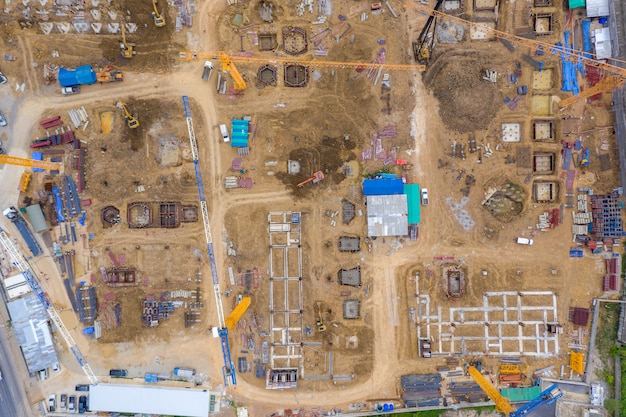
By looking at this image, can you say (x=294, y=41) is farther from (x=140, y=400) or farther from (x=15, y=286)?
(x=140, y=400)

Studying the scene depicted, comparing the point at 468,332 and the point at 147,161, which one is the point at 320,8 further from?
the point at 468,332

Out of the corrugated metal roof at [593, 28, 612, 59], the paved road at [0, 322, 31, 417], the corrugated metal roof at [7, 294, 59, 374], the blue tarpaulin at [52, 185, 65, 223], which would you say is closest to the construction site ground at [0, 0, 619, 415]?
the corrugated metal roof at [7, 294, 59, 374]

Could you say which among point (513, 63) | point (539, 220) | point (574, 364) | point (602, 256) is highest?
point (513, 63)

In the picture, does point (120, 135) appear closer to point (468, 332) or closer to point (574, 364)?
point (468, 332)

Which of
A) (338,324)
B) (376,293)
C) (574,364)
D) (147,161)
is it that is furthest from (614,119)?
(147,161)

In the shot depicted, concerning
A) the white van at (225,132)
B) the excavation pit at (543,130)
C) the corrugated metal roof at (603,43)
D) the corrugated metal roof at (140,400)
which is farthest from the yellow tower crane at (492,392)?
the corrugated metal roof at (603,43)

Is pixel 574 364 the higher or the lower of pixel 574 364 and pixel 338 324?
the lower

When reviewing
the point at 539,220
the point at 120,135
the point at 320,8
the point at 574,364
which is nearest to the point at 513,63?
the point at 539,220

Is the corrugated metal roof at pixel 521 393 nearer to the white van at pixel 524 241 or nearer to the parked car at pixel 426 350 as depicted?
the parked car at pixel 426 350
